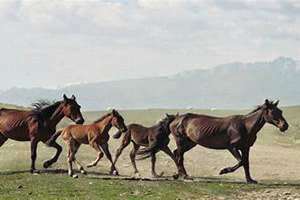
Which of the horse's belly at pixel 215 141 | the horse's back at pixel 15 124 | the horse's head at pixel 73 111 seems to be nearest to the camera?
the horse's belly at pixel 215 141

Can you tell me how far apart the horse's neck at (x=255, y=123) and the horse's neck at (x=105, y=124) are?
14.3 ft

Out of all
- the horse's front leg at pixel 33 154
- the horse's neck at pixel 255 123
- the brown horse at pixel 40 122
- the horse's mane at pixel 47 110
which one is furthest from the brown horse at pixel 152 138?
the horse's front leg at pixel 33 154

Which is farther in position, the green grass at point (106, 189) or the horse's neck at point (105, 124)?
the horse's neck at point (105, 124)

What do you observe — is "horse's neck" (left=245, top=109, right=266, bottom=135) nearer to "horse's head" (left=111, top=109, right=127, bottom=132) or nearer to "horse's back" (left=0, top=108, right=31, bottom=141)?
"horse's head" (left=111, top=109, right=127, bottom=132)

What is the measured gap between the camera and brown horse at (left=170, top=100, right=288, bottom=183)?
22031 mm

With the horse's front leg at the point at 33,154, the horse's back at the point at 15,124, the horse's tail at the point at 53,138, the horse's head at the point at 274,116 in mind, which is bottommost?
the horse's front leg at the point at 33,154

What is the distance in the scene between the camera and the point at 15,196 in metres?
18.3

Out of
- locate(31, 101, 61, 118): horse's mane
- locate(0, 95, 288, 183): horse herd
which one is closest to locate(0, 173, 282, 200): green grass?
locate(0, 95, 288, 183): horse herd

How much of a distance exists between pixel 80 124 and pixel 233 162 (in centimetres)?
1447

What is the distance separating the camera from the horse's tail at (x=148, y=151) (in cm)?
2420

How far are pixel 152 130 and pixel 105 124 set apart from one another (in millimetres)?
2553

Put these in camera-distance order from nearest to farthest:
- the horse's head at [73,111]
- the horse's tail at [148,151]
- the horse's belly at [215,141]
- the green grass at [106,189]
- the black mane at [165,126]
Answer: the green grass at [106,189], the horse's belly at [215,141], the horse's head at [73,111], the black mane at [165,126], the horse's tail at [148,151]

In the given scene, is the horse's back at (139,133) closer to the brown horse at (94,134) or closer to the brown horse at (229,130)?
the brown horse at (229,130)

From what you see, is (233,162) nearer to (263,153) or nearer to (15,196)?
(263,153)
